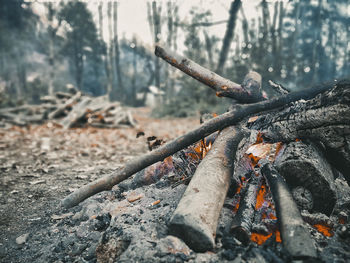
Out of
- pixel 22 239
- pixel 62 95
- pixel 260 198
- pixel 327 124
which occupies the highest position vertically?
pixel 327 124

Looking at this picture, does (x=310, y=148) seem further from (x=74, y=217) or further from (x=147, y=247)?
(x=74, y=217)

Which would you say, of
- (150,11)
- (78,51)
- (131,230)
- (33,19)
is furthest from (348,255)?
(33,19)

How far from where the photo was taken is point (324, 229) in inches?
56.2

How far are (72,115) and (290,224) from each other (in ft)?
23.9

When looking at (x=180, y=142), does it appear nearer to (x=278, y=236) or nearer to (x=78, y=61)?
(x=278, y=236)

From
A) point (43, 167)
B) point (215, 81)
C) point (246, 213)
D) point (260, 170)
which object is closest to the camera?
point (246, 213)

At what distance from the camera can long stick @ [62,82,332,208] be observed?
1.89 m

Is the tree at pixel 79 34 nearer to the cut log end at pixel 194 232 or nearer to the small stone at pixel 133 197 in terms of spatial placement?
the small stone at pixel 133 197

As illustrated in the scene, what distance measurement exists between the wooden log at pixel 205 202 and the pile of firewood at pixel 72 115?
635 cm

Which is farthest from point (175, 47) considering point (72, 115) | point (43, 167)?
point (43, 167)

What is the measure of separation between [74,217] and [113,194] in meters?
0.44

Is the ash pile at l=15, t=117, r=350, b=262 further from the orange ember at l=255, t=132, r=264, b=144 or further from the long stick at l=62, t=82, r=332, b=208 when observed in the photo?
the long stick at l=62, t=82, r=332, b=208

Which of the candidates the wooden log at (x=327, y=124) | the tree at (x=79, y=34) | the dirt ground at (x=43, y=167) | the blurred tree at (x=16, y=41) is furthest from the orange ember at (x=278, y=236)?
the blurred tree at (x=16, y=41)

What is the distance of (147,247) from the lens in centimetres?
125
